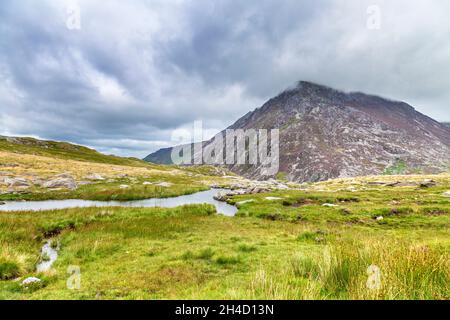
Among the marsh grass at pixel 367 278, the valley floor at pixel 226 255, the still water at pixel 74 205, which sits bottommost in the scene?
the still water at pixel 74 205

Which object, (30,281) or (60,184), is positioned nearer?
(30,281)

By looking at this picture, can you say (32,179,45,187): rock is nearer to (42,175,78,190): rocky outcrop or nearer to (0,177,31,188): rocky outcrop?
(42,175,78,190): rocky outcrop

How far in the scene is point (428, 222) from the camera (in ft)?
84.3

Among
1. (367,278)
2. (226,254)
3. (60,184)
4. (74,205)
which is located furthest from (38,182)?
(367,278)

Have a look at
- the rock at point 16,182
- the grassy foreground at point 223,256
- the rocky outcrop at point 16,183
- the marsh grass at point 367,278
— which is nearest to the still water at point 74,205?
the grassy foreground at point 223,256

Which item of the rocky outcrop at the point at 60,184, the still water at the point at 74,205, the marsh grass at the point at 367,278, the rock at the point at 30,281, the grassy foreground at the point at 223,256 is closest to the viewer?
the marsh grass at the point at 367,278

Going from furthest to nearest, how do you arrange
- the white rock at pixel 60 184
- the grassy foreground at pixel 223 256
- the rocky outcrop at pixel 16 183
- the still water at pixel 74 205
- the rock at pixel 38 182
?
the rock at pixel 38 182, the white rock at pixel 60 184, the rocky outcrop at pixel 16 183, the still water at pixel 74 205, the grassy foreground at pixel 223 256

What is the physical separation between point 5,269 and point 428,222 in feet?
110

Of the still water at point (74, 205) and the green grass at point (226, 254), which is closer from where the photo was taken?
the green grass at point (226, 254)

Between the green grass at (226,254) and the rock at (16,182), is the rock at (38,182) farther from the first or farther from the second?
the green grass at (226,254)

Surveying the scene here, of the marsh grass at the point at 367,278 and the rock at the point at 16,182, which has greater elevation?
the marsh grass at the point at 367,278

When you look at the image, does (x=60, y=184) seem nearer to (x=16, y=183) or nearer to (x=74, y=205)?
(x=16, y=183)

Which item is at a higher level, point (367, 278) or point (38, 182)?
point (367, 278)
